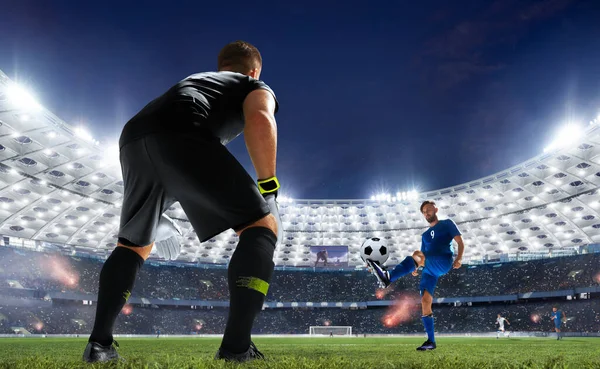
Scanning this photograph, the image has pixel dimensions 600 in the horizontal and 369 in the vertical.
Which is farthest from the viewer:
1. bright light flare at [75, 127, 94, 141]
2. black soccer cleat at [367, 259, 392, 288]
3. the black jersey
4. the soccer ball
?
bright light flare at [75, 127, 94, 141]

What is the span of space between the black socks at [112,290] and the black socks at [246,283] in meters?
1.03

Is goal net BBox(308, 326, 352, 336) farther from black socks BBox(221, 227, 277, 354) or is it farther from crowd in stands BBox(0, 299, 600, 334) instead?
black socks BBox(221, 227, 277, 354)

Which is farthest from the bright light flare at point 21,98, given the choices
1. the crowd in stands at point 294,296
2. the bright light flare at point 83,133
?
the crowd in stands at point 294,296

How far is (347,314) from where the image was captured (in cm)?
5053

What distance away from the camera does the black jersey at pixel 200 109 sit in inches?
95.0

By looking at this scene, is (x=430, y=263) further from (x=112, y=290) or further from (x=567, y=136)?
(x=567, y=136)

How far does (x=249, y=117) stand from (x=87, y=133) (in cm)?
2845

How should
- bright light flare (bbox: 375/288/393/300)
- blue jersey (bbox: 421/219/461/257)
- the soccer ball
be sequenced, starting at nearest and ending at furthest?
blue jersey (bbox: 421/219/461/257) → the soccer ball → bright light flare (bbox: 375/288/393/300)

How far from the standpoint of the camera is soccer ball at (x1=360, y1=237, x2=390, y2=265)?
7.12m

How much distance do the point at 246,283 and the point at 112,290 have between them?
1.16 m

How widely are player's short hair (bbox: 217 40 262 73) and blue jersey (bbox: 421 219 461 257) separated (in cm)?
449

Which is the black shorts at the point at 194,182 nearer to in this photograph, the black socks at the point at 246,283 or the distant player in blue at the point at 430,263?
the black socks at the point at 246,283

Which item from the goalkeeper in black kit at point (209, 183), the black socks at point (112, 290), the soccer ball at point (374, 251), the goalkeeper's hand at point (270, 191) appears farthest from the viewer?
the soccer ball at point (374, 251)

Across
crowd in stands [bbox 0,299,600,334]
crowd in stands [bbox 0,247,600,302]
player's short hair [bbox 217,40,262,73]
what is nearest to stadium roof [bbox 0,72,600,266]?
crowd in stands [bbox 0,247,600,302]
